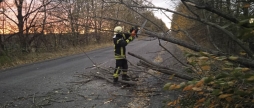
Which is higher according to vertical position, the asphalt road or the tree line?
the tree line

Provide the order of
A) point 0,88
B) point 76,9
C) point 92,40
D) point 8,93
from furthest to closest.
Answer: point 92,40
point 76,9
point 0,88
point 8,93

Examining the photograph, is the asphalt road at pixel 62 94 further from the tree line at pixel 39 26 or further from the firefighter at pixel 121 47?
the tree line at pixel 39 26

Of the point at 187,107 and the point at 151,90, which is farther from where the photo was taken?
the point at 151,90

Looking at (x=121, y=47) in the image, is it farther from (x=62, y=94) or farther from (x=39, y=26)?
(x=39, y=26)

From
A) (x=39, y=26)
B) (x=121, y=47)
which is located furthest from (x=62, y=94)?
(x=39, y=26)

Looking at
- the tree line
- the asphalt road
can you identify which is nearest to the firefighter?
the asphalt road

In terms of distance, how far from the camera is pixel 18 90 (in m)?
7.57

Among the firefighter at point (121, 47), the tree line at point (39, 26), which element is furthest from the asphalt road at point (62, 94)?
the tree line at point (39, 26)

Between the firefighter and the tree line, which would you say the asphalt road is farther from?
the tree line

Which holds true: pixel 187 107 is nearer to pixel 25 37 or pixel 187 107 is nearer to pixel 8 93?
pixel 8 93

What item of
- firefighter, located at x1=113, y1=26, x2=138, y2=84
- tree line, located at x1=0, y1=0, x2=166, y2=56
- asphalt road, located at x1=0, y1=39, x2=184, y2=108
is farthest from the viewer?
tree line, located at x1=0, y1=0, x2=166, y2=56

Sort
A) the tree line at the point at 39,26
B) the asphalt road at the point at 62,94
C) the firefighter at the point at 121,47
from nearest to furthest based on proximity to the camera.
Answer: the asphalt road at the point at 62,94 < the firefighter at the point at 121,47 < the tree line at the point at 39,26

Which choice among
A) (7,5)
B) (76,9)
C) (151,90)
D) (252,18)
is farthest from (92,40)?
(252,18)

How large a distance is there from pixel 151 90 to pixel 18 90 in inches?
152
